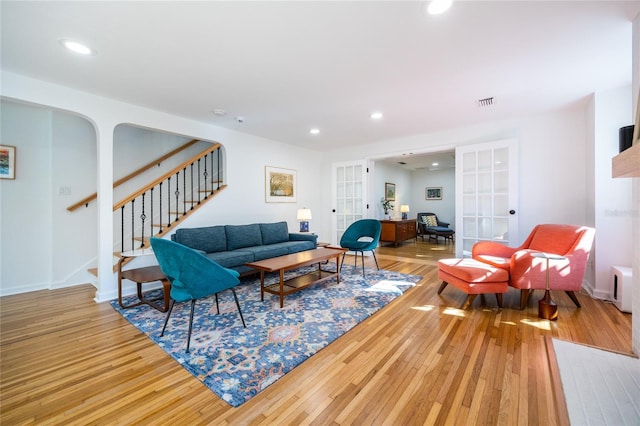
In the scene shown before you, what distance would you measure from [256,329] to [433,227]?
6834 millimetres

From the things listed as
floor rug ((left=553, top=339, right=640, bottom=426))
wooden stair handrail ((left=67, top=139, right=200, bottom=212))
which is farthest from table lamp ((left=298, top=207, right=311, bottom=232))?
floor rug ((left=553, top=339, right=640, bottom=426))

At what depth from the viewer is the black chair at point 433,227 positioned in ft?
24.8

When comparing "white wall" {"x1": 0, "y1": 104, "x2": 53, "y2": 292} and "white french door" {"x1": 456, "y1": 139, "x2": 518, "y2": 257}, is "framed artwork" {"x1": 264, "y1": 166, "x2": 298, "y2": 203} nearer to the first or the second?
"white wall" {"x1": 0, "y1": 104, "x2": 53, "y2": 292}

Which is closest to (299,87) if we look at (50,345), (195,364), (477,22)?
(477,22)

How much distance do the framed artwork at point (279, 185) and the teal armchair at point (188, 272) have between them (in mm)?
3157

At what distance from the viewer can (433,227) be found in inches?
311


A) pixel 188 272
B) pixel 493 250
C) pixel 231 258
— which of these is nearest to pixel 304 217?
pixel 231 258

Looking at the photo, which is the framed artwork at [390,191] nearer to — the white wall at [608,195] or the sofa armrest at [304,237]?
the sofa armrest at [304,237]

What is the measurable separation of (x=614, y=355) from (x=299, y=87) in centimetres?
362

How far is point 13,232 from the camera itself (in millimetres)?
3424

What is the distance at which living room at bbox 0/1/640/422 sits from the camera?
120 inches

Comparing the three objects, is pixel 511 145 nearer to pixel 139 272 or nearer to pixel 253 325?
pixel 253 325

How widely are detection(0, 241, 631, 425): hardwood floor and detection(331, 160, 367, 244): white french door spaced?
11.2 ft

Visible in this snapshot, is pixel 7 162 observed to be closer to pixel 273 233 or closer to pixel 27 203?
pixel 27 203
